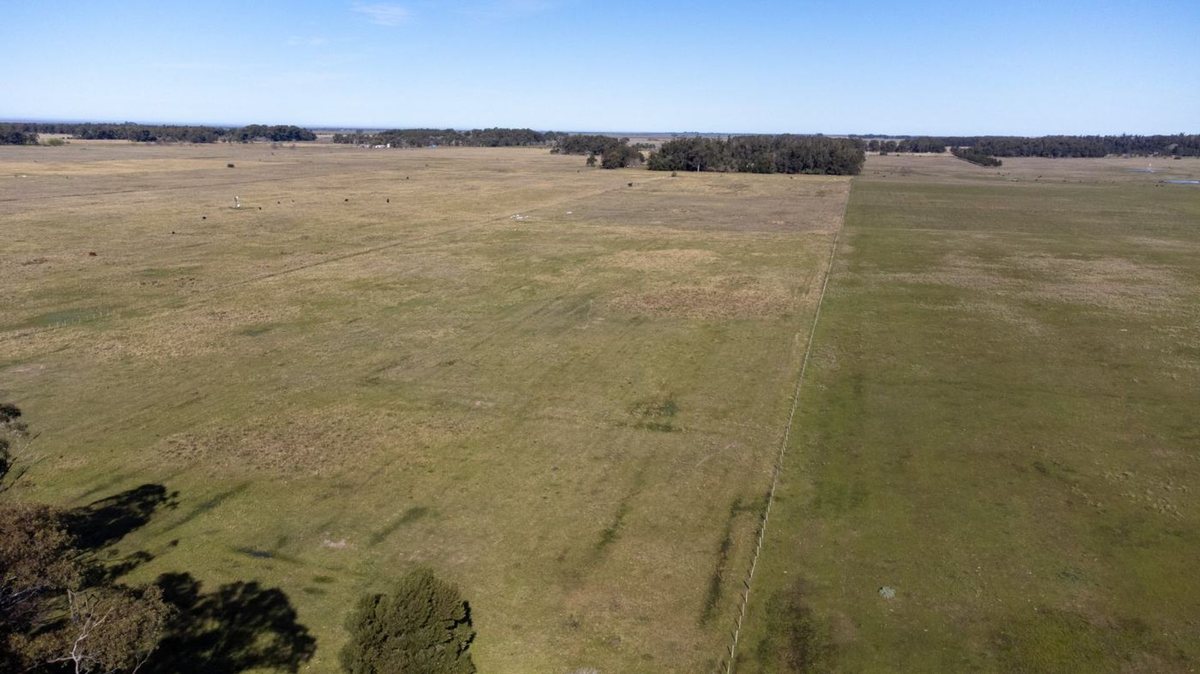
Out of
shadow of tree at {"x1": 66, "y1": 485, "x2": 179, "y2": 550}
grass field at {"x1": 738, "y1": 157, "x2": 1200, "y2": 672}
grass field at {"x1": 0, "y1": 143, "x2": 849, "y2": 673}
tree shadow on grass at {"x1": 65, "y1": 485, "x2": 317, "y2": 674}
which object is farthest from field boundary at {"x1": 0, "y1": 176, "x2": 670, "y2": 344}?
grass field at {"x1": 738, "y1": 157, "x2": 1200, "y2": 672}

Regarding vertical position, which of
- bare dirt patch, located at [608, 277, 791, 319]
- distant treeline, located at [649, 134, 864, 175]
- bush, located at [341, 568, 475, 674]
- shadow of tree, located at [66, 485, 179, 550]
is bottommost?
shadow of tree, located at [66, 485, 179, 550]

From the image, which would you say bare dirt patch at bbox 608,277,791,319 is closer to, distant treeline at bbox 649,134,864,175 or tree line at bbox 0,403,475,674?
tree line at bbox 0,403,475,674

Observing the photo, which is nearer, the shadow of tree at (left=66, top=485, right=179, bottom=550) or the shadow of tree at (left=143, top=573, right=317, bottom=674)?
the shadow of tree at (left=143, top=573, right=317, bottom=674)

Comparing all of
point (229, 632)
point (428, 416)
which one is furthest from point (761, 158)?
point (229, 632)

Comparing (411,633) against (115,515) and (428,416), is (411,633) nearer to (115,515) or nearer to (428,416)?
(115,515)

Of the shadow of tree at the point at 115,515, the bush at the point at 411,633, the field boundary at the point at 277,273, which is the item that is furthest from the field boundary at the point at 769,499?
the field boundary at the point at 277,273
